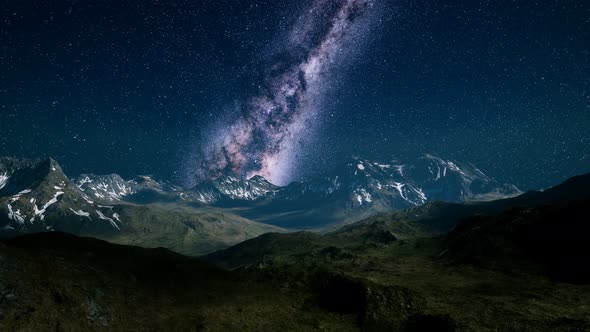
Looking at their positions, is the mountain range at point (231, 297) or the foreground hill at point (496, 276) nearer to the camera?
the mountain range at point (231, 297)

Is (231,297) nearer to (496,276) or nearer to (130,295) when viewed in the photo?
(130,295)

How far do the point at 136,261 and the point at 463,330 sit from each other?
64.5 m

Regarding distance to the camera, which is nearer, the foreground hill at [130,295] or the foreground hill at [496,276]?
the foreground hill at [130,295]

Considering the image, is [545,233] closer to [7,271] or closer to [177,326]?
[177,326]

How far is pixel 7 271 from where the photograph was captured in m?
46.0

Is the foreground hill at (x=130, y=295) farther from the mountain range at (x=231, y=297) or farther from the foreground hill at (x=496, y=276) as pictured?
the foreground hill at (x=496, y=276)

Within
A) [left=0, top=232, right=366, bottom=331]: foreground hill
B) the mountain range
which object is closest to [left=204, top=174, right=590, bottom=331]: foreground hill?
the mountain range

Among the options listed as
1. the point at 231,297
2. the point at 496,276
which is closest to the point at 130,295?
the point at 231,297

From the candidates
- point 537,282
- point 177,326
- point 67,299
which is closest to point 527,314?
point 537,282

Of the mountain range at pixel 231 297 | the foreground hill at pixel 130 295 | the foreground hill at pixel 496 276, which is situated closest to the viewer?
the foreground hill at pixel 130 295

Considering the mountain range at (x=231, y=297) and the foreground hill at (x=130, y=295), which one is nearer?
the foreground hill at (x=130, y=295)

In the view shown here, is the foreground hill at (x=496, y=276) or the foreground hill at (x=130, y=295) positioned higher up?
the foreground hill at (x=130, y=295)

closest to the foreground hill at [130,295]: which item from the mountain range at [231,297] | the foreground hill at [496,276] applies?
the mountain range at [231,297]

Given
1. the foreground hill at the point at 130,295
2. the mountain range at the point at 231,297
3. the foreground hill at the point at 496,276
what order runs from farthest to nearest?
the foreground hill at the point at 496,276
the mountain range at the point at 231,297
the foreground hill at the point at 130,295
